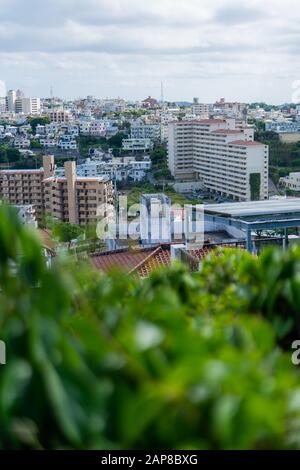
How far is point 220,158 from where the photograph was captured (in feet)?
89.2

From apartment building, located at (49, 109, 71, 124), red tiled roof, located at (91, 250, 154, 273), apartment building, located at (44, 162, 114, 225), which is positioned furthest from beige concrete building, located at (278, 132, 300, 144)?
red tiled roof, located at (91, 250, 154, 273)

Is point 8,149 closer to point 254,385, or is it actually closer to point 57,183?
point 57,183

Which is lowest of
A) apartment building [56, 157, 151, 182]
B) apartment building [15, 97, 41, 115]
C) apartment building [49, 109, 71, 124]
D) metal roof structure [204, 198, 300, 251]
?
apartment building [56, 157, 151, 182]

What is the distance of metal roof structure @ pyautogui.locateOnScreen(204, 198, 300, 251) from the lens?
3699mm

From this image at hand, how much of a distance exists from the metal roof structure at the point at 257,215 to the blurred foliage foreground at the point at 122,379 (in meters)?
2.96

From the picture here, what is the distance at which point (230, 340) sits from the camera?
2.46 ft

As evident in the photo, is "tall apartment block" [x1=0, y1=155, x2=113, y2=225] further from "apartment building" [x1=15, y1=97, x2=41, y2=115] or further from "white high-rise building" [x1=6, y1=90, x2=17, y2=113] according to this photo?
"white high-rise building" [x1=6, y1=90, x2=17, y2=113]

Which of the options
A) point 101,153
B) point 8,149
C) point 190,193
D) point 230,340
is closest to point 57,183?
point 190,193

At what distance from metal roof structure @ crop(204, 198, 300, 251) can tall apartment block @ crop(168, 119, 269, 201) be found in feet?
65.7

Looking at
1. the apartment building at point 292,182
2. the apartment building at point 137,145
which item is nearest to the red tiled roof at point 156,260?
the apartment building at point 292,182

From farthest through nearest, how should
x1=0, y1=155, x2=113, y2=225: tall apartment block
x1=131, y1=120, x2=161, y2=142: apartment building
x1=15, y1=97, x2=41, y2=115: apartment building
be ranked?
x1=15, y1=97, x2=41, y2=115: apartment building < x1=131, y1=120, x2=161, y2=142: apartment building < x1=0, y1=155, x2=113, y2=225: tall apartment block

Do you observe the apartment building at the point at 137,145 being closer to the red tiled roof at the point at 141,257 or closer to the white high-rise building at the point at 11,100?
the white high-rise building at the point at 11,100

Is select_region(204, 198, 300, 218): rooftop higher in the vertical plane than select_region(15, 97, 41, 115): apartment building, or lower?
lower
